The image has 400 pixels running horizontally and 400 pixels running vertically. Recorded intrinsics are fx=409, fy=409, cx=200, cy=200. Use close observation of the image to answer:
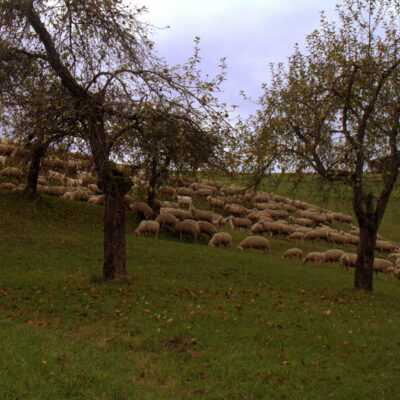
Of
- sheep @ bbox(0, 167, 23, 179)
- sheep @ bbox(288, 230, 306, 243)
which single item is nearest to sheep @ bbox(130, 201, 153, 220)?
sheep @ bbox(0, 167, 23, 179)

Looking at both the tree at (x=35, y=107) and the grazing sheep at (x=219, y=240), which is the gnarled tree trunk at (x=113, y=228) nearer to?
the tree at (x=35, y=107)

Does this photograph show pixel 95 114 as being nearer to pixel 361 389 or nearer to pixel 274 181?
pixel 274 181

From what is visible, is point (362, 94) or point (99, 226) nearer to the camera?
point (362, 94)

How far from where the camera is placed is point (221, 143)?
44.3ft

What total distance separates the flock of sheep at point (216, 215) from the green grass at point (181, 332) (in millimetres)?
3804

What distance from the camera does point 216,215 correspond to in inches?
1374

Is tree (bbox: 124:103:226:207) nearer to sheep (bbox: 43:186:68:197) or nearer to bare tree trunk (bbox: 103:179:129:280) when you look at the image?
bare tree trunk (bbox: 103:179:129:280)

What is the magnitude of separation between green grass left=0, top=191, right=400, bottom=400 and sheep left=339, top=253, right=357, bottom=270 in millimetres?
6995

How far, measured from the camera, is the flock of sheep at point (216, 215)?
2547cm

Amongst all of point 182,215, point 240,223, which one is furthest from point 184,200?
point 182,215

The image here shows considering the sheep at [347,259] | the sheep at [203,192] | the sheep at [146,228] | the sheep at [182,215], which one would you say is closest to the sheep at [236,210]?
the sheep at [203,192]

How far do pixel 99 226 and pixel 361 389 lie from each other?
64.5 feet

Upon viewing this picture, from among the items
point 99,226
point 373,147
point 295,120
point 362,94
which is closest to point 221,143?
point 295,120

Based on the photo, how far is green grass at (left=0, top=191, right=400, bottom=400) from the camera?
291 inches
